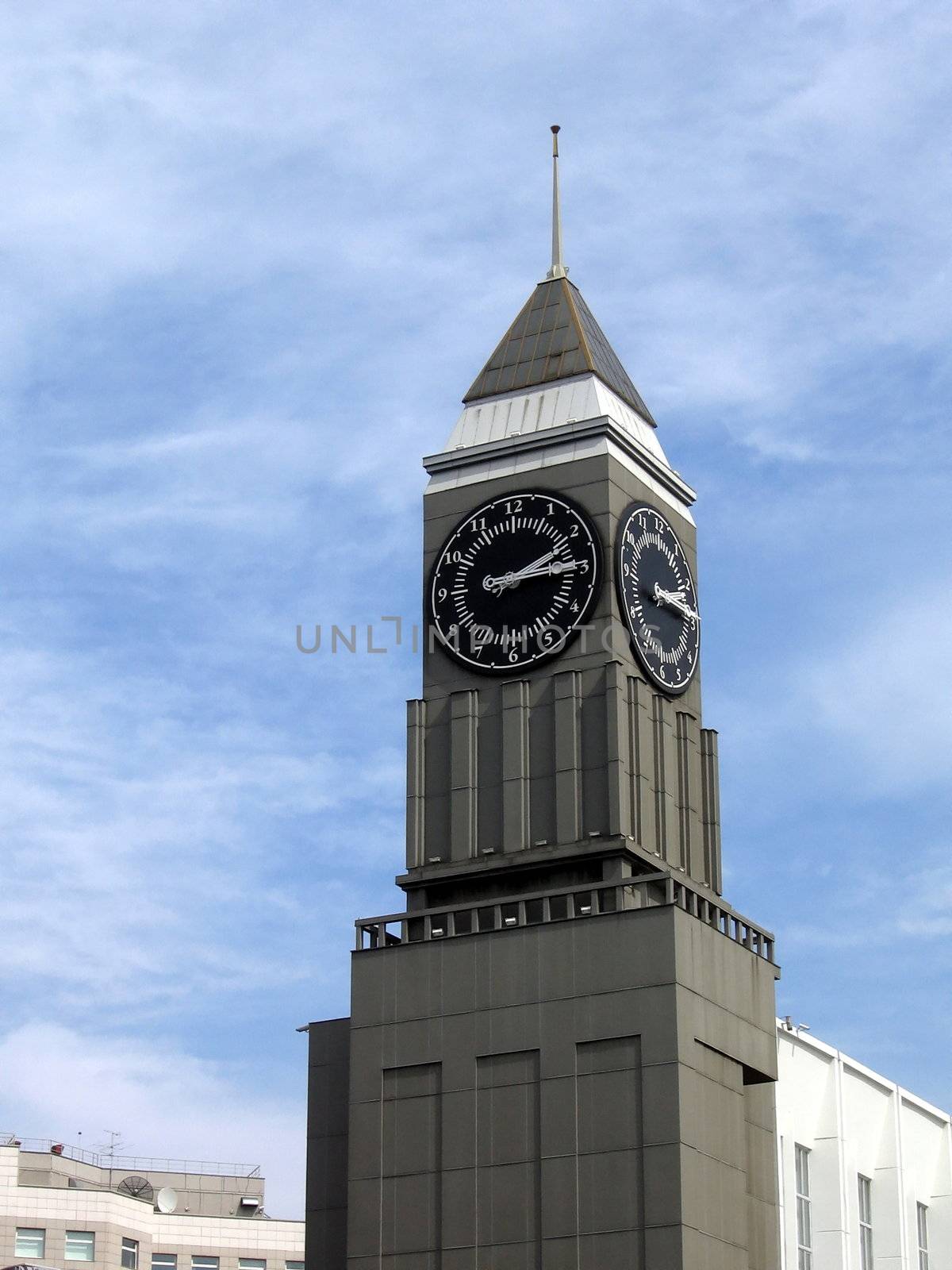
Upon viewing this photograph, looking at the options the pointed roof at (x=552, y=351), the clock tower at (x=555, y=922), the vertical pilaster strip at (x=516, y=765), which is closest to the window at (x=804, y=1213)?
the clock tower at (x=555, y=922)

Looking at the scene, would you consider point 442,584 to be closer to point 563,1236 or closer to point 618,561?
point 618,561

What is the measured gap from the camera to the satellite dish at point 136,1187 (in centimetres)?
12900

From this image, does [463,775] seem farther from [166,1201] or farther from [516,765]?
[166,1201]

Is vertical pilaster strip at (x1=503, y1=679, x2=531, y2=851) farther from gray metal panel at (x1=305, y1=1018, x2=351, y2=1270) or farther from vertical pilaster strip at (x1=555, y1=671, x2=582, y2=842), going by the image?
gray metal panel at (x1=305, y1=1018, x2=351, y2=1270)

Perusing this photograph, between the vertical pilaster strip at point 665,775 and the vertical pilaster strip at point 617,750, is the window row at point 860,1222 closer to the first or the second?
the vertical pilaster strip at point 665,775

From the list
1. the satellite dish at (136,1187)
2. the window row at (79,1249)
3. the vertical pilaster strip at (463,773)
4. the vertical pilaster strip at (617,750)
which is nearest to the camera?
the vertical pilaster strip at (617,750)

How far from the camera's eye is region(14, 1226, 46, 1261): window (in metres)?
119

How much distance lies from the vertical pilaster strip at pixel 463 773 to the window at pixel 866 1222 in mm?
17831

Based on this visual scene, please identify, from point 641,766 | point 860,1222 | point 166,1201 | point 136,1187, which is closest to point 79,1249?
point 166,1201

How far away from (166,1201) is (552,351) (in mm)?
67877

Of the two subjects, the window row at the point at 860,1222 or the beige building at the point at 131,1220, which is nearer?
the window row at the point at 860,1222

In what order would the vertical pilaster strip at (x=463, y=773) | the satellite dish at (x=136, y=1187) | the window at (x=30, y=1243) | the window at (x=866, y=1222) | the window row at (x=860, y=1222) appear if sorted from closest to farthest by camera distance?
1. the vertical pilaster strip at (x=463, y=773)
2. the window row at (x=860, y=1222)
3. the window at (x=866, y=1222)
4. the window at (x=30, y=1243)
5. the satellite dish at (x=136, y=1187)

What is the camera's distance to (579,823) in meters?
67.9

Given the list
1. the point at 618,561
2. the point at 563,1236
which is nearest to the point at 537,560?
the point at 618,561
